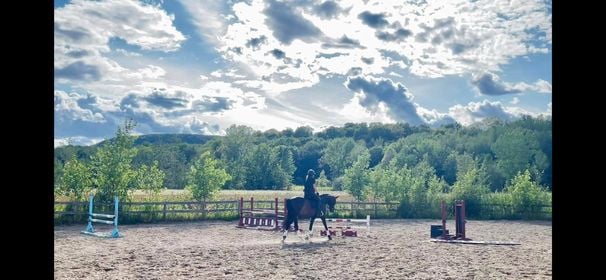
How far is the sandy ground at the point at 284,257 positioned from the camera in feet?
33.1

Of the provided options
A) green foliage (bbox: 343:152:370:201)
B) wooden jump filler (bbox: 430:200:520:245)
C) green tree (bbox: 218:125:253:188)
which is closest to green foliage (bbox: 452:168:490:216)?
green foliage (bbox: 343:152:370:201)

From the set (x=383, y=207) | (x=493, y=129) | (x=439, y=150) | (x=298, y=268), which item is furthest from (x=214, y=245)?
(x=493, y=129)

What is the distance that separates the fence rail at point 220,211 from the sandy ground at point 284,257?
3.72 meters

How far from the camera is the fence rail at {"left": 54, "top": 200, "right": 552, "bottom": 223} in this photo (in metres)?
Result: 22.4

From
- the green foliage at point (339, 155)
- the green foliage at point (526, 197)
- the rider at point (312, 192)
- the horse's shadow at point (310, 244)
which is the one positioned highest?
the green foliage at point (339, 155)

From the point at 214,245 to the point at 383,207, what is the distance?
16445 mm

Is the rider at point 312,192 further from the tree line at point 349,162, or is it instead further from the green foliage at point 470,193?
the green foliage at point 470,193

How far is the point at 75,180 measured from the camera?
23406 millimetres

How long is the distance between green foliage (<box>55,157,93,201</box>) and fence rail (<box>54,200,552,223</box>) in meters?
0.77

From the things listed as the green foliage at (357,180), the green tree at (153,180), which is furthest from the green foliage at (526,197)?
the green tree at (153,180)
